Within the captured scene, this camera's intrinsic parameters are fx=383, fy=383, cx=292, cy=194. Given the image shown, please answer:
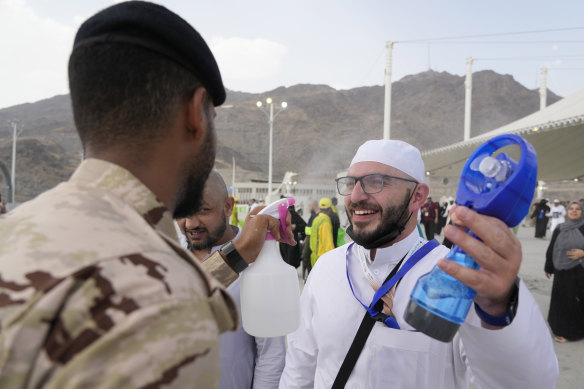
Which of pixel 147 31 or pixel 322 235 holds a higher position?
pixel 147 31

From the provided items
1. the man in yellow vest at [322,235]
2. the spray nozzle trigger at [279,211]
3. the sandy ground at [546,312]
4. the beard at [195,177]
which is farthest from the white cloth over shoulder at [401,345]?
the man in yellow vest at [322,235]

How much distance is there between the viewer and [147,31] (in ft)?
2.83

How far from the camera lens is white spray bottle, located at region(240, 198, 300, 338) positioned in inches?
70.5

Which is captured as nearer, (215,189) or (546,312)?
(215,189)

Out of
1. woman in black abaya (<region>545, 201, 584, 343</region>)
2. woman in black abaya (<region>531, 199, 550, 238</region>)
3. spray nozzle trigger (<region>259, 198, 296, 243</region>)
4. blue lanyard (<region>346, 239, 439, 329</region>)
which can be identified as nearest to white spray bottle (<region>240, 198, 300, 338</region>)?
spray nozzle trigger (<region>259, 198, 296, 243</region>)

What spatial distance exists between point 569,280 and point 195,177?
684cm

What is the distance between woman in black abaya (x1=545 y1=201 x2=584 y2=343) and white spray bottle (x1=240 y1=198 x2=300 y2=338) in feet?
18.7

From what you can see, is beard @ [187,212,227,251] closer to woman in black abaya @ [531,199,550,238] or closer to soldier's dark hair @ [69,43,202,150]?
soldier's dark hair @ [69,43,202,150]

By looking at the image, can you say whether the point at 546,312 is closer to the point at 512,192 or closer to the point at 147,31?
the point at 512,192

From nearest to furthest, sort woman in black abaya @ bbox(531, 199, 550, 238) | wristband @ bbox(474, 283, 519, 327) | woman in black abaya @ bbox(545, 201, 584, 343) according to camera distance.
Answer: wristband @ bbox(474, 283, 519, 327) → woman in black abaya @ bbox(545, 201, 584, 343) → woman in black abaya @ bbox(531, 199, 550, 238)

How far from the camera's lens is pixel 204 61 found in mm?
932

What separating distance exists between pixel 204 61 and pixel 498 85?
6387 inches

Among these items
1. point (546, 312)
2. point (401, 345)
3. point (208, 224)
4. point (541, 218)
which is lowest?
point (546, 312)

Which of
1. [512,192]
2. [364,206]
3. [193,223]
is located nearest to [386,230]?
[364,206]
